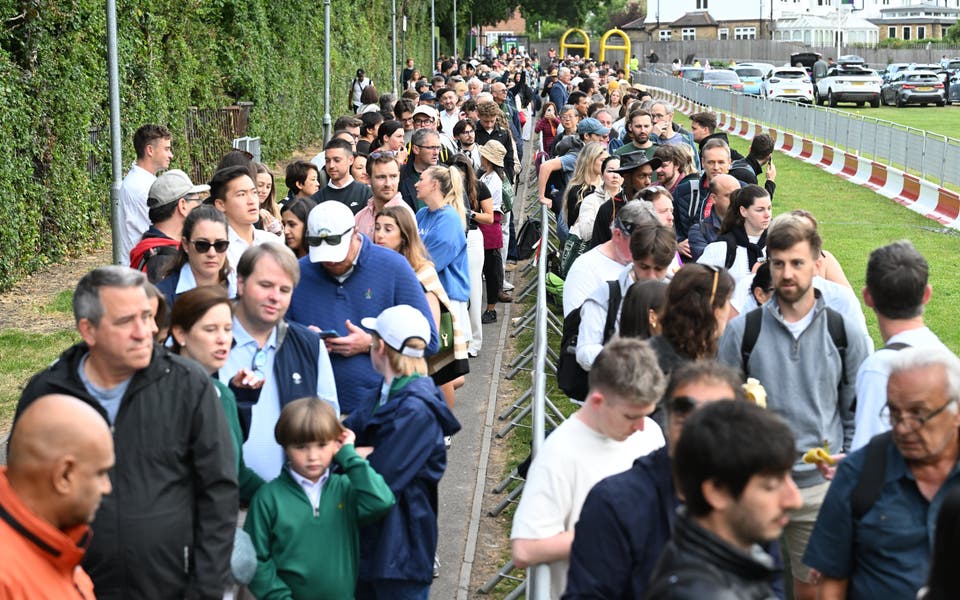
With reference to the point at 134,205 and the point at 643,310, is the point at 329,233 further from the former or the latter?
the point at 134,205

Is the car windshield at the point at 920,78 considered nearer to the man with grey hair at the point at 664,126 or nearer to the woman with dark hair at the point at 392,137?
the man with grey hair at the point at 664,126

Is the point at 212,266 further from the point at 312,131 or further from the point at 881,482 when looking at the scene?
the point at 312,131

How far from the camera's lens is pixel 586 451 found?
15.0ft

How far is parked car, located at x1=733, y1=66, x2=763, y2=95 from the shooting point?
202 ft

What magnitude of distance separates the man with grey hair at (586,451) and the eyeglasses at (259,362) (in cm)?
161

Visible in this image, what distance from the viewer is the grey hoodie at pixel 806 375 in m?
5.75

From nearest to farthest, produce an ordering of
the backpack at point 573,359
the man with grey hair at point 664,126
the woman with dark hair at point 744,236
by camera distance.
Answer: the backpack at point 573,359
the woman with dark hair at point 744,236
the man with grey hair at point 664,126

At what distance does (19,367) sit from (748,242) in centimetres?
642

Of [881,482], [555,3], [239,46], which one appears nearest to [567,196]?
[881,482]

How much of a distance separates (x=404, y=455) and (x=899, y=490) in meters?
2.04

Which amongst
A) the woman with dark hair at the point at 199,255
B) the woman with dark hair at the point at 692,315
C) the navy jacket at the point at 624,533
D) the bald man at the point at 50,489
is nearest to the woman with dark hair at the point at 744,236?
the woman with dark hair at the point at 692,315

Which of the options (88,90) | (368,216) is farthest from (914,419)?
(88,90)

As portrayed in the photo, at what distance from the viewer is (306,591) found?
530 centimetres

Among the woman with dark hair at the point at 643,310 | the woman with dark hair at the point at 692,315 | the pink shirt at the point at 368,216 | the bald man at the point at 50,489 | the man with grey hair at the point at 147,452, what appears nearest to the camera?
the bald man at the point at 50,489
